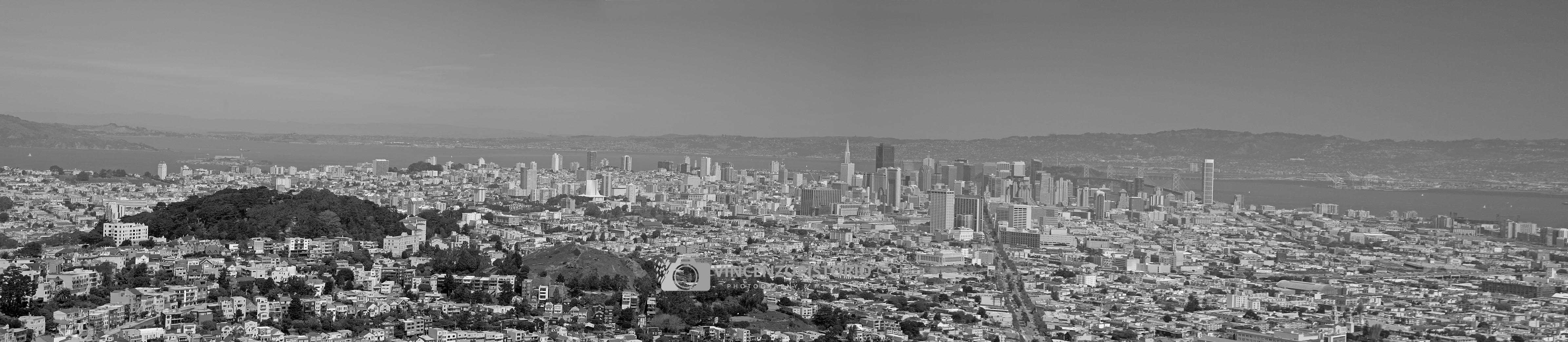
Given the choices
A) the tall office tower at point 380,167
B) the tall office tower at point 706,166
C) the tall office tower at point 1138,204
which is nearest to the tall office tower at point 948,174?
the tall office tower at point 1138,204

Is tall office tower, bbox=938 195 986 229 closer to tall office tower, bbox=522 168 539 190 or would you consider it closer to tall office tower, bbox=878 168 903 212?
tall office tower, bbox=878 168 903 212

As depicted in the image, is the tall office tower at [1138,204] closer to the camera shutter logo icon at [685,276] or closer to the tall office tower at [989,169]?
the tall office tower at [989,169]

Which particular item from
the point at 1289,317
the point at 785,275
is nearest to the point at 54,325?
the point at 785,275

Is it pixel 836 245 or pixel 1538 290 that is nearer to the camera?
pixel 1538 290

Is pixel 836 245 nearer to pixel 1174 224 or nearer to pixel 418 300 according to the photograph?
pixel 1174 224

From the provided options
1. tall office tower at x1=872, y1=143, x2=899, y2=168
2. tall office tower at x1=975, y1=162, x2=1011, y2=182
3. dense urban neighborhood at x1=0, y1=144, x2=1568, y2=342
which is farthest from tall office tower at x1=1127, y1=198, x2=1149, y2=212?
tall office tower at x1=872, y1=143, x2=899, y2=168
